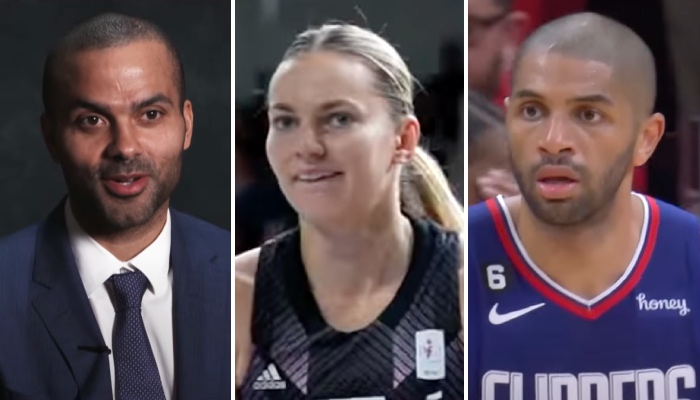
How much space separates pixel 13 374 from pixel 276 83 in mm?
1436

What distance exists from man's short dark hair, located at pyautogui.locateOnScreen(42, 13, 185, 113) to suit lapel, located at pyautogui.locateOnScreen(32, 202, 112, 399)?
1.88ft

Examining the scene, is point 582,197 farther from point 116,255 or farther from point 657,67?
point 116,255

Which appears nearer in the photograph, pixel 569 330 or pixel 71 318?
pixel 71 318

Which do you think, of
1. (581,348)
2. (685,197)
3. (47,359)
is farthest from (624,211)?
(47,359)

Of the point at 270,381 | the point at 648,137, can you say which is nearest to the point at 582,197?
the point at 648,137

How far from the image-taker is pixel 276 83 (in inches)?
141

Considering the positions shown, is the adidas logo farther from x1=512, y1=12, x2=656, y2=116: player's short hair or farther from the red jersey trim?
x1=512, y1=12, x2=656, y2=116: player's short hair

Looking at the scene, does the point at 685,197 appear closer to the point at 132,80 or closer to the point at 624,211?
the point at 624,211

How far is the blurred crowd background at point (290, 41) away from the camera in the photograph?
359 cm

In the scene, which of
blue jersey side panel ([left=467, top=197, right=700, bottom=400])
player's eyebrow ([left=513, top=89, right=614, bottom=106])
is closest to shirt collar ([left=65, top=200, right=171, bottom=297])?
blue jersey side panel ([left=467, top=197, right=700, bottom=400])

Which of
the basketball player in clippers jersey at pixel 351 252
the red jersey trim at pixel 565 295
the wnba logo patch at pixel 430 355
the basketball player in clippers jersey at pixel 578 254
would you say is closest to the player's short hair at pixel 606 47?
the basketball player in clippers jersey at pixel 578 254

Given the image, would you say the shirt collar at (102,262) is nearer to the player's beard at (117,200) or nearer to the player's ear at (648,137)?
the player's beard at (117,200)

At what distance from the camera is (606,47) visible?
3.65 m

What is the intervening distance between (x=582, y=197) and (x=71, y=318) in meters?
1.96
